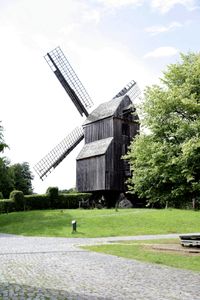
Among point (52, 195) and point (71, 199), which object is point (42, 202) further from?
point (71, 199)

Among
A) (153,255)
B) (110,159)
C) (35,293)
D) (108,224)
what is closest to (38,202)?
(110,159)

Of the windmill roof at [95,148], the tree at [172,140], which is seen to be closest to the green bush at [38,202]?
the windmill roof at [95,148]

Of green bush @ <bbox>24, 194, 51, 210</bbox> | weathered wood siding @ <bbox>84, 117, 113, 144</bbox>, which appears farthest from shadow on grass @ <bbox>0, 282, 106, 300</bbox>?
green bush @ <bbox>24, 194, 51, 210</bbox>

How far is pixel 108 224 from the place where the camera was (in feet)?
96.6

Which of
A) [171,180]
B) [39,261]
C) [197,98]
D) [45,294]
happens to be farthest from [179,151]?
[45,294]

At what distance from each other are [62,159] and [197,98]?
1310 inches

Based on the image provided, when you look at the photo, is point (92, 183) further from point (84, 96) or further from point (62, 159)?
point (84, 96)

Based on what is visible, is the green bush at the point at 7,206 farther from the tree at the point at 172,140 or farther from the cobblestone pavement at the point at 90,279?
the cobblestone pavement at the point at 90,279

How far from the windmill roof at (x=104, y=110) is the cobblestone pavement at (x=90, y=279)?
3318 centimetres

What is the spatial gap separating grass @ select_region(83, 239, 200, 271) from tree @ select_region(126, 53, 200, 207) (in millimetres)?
3044

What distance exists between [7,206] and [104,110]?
50.1 feet

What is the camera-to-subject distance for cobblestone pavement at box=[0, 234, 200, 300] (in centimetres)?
821

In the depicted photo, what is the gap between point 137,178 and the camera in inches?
803

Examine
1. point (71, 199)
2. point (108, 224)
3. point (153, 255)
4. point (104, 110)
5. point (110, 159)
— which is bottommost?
point (153, 255)
